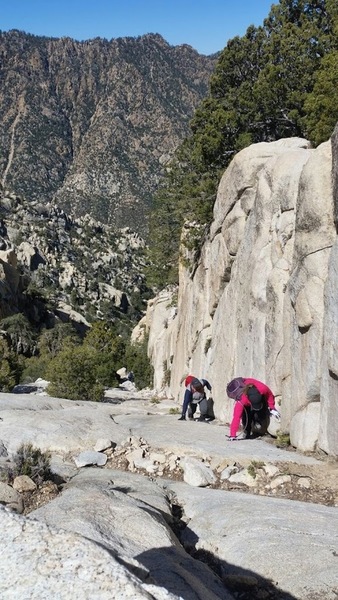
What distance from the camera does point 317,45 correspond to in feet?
86.0

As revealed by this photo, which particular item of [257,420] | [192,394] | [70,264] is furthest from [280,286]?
[70,264]

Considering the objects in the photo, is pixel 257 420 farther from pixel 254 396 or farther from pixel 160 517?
pixel 160 517

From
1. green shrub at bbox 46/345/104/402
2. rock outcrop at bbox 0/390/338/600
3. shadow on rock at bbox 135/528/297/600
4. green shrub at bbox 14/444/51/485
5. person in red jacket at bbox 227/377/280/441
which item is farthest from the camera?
green shrub at bbox 46/345/104/402

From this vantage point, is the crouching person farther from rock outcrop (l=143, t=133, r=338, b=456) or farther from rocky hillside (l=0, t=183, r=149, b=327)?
rocky hillside (l=0, t=183, r=149, b=327)

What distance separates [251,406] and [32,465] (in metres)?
6.28

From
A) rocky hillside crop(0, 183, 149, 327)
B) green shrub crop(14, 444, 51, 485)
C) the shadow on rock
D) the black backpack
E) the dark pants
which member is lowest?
the shadow on rock

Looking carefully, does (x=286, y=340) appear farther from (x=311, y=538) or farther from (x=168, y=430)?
(x=311, y=538)

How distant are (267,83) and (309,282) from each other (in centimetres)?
1664

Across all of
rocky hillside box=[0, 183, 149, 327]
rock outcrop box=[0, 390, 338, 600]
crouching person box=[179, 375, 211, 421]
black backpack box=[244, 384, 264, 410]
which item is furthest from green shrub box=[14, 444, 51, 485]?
rocky hillside box=[0, 183, 149, 327]

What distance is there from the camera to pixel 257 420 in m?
13.5

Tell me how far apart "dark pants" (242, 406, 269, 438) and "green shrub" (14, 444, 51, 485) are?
20.1ft

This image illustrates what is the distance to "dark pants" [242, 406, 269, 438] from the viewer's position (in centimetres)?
1331

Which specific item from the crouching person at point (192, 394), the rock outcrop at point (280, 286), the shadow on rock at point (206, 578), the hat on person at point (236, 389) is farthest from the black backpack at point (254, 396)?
the shadow on rock at point (206, 578)

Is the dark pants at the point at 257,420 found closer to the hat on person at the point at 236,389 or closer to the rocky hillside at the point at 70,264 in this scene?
the hat on person at the point at 236,389
